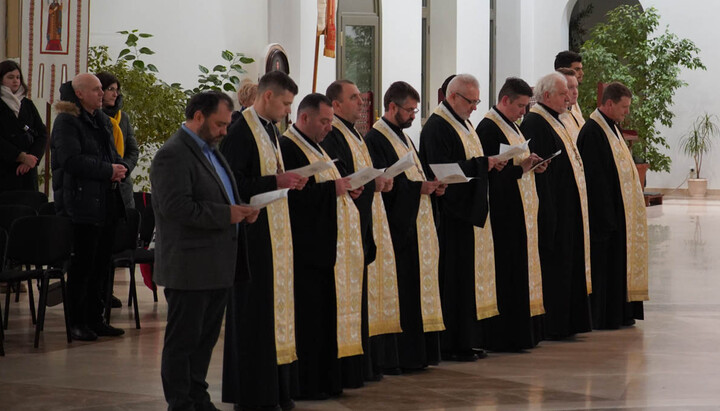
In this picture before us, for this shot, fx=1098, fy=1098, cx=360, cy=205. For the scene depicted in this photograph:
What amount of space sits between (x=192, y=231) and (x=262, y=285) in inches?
27.4

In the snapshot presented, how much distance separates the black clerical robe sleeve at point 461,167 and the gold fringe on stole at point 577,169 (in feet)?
4.15

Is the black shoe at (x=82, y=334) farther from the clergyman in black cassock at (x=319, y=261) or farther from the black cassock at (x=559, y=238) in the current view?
the black cassock at (x=559, y=238)

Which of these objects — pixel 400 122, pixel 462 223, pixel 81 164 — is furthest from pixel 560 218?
pixel 81 164

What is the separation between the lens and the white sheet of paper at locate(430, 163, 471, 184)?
21.6ft

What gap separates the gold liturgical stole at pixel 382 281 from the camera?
6555 millimetres

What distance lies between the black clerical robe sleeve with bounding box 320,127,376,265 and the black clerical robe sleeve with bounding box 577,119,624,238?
2.86 metres

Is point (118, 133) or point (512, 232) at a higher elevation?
point (118, 133)

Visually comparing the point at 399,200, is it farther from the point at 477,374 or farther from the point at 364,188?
the point at 477,374

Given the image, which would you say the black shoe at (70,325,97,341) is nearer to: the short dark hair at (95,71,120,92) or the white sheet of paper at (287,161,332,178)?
the short dark hair at (95,71,120,92)

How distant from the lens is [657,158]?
22828 mm

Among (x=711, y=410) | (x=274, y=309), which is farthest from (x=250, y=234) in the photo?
(x=711, y=410)

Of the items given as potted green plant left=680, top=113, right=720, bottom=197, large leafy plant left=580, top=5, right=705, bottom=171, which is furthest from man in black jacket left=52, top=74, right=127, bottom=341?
potted green plant left=680, top=113, right=720, bottom=197

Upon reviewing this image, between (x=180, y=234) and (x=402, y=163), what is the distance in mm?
1495

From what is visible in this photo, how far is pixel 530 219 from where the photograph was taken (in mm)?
7797
